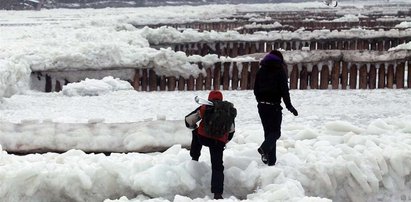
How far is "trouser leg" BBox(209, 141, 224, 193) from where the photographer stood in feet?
20.1

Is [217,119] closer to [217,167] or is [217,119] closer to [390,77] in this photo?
[217,167]

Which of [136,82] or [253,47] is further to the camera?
[253,47]

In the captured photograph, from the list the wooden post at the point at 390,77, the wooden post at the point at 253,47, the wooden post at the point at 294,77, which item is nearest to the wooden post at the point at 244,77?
the wooden post at the point at 294,77

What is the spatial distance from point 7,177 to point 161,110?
15.4 feet

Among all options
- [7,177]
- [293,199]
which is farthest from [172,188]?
[7,177]

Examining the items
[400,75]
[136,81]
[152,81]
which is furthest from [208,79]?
[400,75]

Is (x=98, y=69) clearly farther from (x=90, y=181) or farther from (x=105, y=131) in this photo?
(x=90, y=181)

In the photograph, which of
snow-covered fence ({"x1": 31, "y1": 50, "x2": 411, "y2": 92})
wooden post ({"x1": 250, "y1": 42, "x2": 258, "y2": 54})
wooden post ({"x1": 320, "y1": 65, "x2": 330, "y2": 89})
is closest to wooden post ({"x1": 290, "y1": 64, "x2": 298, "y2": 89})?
snow-covered fence ({"x1": 31, "y1": 50, "x2": 411, "y2": 92})

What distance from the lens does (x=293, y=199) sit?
5.92 metres

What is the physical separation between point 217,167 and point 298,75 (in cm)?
838

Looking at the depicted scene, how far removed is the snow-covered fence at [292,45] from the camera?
1988 cm

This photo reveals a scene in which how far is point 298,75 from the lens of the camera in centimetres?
1420

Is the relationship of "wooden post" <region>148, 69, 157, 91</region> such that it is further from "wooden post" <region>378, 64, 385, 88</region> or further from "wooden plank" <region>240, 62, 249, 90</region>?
"wooden post" <region>378, 64, 385, 88</region>

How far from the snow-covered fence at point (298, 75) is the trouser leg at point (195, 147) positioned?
7326 mm
